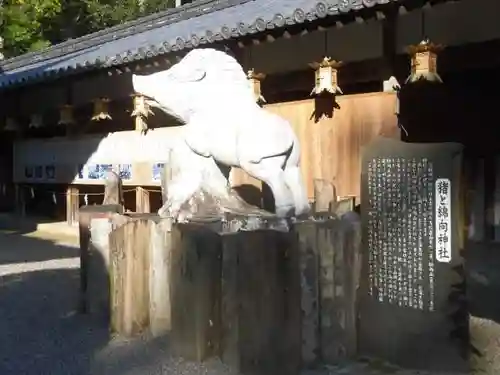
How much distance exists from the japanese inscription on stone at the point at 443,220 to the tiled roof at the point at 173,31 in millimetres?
2428

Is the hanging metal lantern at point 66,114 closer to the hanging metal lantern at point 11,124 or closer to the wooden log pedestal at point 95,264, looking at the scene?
the hanging metal lantern at point 11,124

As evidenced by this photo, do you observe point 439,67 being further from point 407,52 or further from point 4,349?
point 4,349

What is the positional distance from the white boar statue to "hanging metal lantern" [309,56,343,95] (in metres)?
2.39

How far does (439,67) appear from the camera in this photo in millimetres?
7289

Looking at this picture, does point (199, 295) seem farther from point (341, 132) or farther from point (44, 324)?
point (341, 132)

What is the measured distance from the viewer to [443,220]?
4117 millimetres

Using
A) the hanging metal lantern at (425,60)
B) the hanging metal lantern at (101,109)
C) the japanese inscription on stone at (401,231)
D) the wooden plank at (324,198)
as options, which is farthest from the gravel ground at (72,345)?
the hanging metal lantern at (101,109)

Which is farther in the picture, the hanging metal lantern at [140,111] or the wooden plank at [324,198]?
the hanging metal lantern at [140,111]

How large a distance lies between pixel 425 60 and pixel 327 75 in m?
1.26

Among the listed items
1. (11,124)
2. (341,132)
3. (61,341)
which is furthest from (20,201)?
(61,341)

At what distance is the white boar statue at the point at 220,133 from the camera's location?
490 cm

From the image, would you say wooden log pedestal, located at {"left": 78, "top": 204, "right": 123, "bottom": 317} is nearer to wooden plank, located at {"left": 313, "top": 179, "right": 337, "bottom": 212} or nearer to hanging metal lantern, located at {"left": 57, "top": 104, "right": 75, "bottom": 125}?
wooden plank, located at {"left": 313, "top": 179, "right": 337, "bottom": 212}

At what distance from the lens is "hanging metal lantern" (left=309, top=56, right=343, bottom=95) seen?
744cm

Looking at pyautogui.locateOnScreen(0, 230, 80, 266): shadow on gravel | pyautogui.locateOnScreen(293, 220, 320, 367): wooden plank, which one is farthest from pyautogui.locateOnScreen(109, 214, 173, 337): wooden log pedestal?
pyautogui.locateOnScreen(0, 230, 80, 266): shadow on gravel
